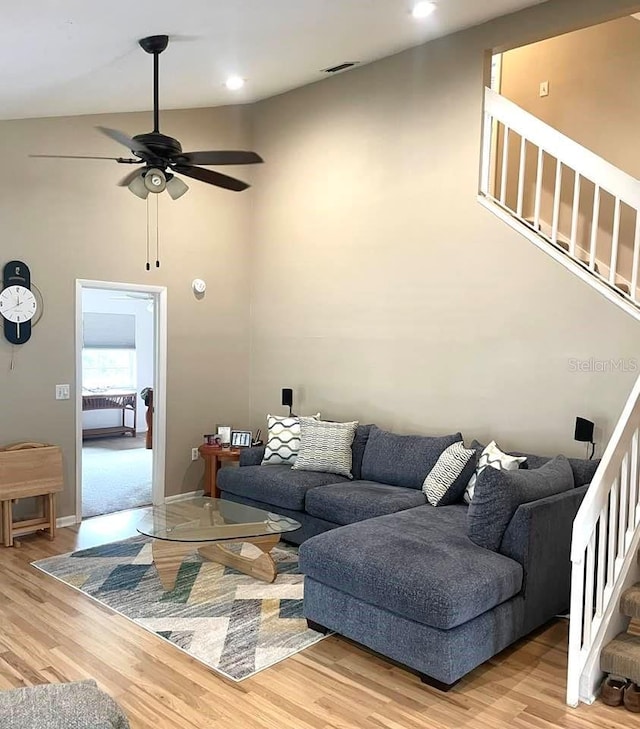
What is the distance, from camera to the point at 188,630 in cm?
352

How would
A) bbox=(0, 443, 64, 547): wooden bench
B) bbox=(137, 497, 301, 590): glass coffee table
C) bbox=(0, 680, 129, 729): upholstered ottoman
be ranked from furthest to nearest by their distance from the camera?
bbox=(0, 443, 64, 547): wooden bench
bbox=(137, 497, 301, 590): glass coffee table
bbox=(0, 680, 129, 729): upholstered ottoman

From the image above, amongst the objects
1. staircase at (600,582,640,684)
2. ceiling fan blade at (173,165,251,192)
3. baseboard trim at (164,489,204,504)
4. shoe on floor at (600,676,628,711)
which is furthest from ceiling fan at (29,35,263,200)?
shoe on floor at (600,676,628,711)

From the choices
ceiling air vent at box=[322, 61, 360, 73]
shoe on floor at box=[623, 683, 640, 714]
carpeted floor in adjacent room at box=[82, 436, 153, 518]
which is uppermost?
ceiling air vent at box=[322, 61, 360, 73]

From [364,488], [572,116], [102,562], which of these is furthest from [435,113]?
[102,562]

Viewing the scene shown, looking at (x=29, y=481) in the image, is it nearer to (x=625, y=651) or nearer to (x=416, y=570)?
(x=416, y=570)

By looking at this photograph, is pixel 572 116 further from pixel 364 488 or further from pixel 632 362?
pixel 364 488

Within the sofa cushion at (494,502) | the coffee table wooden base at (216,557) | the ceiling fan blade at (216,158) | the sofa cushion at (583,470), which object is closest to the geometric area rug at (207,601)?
the coffee table wooden base at (216,557)

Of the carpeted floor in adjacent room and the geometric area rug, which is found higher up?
the geometric area rug

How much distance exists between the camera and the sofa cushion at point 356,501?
172 inches

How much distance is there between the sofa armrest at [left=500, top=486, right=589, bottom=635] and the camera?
3305 millimetres

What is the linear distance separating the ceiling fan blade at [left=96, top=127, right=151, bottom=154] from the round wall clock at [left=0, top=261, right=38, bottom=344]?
1806mm

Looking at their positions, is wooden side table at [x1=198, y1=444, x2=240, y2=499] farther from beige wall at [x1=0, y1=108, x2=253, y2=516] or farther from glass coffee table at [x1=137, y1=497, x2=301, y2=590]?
glass coffee table at [x1=137, y1=497, x2=301, y2=590]

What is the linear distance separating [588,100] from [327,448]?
11.4 feet

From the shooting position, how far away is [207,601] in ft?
12.8
